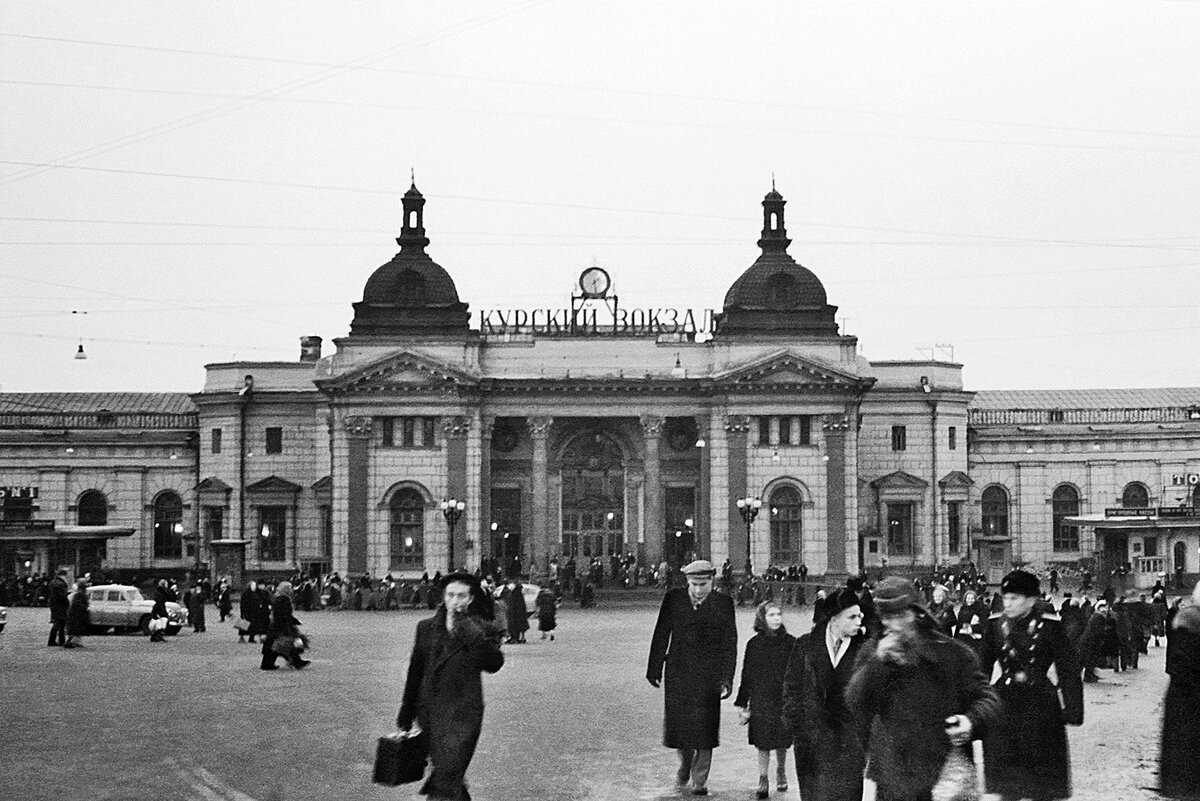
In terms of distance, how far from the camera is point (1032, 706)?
12.7 m

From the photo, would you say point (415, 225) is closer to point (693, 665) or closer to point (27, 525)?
point (27, 525)

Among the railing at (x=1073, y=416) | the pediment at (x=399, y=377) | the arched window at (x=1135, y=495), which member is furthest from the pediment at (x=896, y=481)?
the pediment at (x=399, y=377)

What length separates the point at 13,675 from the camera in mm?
29938

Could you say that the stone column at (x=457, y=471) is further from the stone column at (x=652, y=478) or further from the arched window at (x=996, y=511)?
the arched window at (x=996, y=511)

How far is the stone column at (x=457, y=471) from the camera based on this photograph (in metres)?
71.7

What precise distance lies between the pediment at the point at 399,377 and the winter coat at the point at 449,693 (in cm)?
5949

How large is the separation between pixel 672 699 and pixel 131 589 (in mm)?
33855

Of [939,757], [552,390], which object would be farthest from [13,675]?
[552,390]

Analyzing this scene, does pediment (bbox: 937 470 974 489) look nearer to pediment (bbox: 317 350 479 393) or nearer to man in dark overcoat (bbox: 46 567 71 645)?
pediment (bbox: 317 350 479 393)

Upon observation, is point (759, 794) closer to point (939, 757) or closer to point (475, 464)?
point (939, 757)

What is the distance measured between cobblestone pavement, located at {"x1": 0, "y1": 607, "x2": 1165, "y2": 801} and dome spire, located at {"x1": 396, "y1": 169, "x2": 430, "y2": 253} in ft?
138

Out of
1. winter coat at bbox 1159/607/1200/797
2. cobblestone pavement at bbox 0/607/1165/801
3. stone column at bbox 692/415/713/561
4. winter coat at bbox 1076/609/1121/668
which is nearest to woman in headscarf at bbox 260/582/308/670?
cobblestone pavement at bbox 0/607/1165/801

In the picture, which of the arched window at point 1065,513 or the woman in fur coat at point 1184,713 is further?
the arched window at point 1065,513

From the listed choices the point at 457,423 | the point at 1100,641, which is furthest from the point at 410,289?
the point at 1100,641
